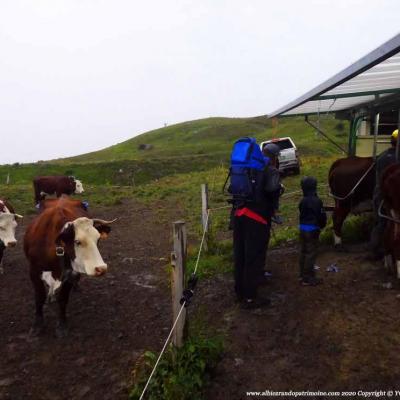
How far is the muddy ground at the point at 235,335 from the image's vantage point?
14.2ft

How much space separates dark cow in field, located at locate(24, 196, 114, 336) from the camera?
17.2 ft

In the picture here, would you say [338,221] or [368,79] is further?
[338,221]

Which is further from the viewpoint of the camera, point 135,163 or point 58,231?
point 135,163

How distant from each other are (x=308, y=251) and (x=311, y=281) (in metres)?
0.44

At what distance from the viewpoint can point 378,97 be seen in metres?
7.70

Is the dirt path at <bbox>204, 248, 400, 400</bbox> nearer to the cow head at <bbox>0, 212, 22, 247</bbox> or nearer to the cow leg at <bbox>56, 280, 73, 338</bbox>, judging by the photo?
the cow leg at <bbox>56, 280, 73, 338</bbox>

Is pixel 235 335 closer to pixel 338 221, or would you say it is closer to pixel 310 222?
pixel 310 222

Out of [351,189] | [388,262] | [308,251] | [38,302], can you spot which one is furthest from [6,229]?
[388,262]

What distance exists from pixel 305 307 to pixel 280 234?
14.2 feet

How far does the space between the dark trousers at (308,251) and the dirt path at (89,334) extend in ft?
6.91

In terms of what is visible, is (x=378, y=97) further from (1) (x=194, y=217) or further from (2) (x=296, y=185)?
(2) (x=296, y=185)

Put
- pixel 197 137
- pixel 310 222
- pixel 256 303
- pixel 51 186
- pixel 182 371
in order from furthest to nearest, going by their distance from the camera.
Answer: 1. pixel 197 137
2. pixel 51 186
3. pixel 310 222
4. pixel 256 303
5. pixel 182 371

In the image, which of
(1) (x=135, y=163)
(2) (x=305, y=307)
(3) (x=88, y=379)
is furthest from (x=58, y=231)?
(1) (x=135, y=163)

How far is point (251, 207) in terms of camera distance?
5.84 meters
